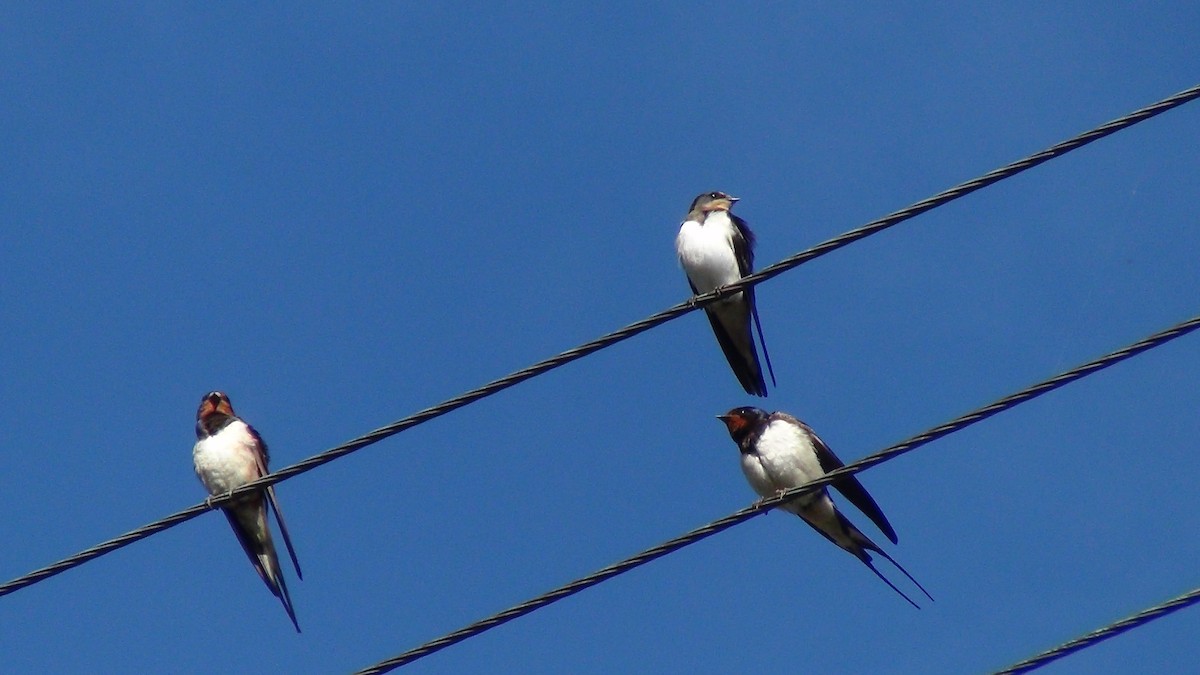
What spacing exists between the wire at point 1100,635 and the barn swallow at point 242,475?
5.50 metres

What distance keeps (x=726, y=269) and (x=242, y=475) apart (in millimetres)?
2982

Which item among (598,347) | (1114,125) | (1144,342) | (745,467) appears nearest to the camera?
(1144,342)

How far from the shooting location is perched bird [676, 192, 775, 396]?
10930mm

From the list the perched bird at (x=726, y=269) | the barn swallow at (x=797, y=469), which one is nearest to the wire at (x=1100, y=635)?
the barn swallow at (x=797, y=469)

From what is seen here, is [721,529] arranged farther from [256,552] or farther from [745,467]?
[256,552]

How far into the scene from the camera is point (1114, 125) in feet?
20.4

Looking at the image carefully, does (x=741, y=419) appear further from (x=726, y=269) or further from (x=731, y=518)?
(x=731, y=518)

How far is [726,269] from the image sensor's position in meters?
10.9

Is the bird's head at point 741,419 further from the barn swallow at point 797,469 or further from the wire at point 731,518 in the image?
the wire at point 731,518

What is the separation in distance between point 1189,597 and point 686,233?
6117 millimetres

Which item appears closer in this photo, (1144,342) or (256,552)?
(1144,342)

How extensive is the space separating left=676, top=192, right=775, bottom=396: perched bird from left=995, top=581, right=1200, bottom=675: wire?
5.66 m

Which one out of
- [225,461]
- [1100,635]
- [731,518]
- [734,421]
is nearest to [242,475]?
[225,461]

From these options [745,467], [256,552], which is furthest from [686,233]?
[256,552]
